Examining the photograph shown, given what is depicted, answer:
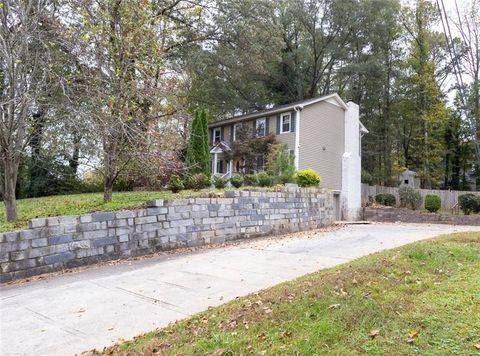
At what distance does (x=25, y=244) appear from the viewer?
5863 millimetres

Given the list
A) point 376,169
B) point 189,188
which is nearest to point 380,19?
point 376,169

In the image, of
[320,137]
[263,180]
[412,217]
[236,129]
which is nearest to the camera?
[263,180]

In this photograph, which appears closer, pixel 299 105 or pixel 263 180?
pixel 263 180

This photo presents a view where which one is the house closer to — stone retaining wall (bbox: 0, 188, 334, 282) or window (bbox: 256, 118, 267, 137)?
window (bbox: 256, 118, 267, 137)

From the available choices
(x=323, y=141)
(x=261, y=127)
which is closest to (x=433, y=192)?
(x=323, y=141)

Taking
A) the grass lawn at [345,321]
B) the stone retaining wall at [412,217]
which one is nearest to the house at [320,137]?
the stone retaining wall at [412,217]

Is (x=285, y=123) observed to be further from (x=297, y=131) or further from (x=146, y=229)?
(x=146, y=229)

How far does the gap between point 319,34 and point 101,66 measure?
76.6 feet

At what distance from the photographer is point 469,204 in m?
16.5

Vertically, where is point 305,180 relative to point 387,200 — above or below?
above

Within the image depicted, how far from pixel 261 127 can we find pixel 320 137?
357cm

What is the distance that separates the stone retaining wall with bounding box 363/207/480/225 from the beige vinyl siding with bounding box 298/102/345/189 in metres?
3.35

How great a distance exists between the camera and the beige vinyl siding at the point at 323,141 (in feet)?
66.8

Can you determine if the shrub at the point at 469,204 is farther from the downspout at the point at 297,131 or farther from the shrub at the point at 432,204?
the downspout at the point at 297,131
